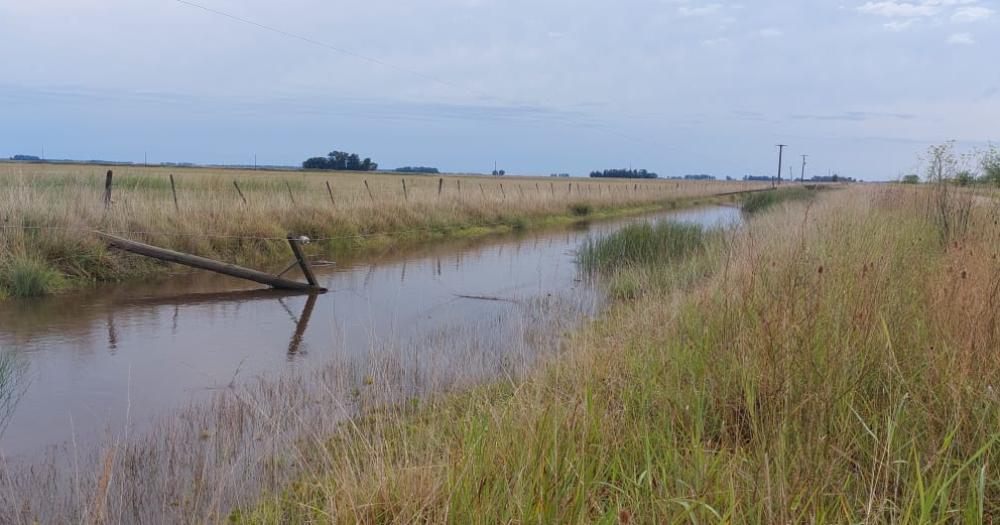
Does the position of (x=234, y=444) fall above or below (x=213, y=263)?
below

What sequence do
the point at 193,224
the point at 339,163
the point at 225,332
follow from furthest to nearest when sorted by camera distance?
the point at 339,163 → the point at 193,224 → the point at 225,332

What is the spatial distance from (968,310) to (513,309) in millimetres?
7272

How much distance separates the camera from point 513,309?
10820 millimetres

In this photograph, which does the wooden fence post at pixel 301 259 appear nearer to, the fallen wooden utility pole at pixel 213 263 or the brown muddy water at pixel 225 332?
the fallen wooden utility pole at pixel 213 263

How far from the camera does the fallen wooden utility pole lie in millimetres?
11742

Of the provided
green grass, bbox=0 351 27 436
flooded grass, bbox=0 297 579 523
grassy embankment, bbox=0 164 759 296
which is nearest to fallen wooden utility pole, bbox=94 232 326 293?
grassy embankment, bbox=0 164 759 296

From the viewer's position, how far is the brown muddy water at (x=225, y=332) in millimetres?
6562

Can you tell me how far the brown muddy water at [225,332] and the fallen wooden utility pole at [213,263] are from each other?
0.26 meters

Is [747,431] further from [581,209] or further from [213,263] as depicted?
[581,209]

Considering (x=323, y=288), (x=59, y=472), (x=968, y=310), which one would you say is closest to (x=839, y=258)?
(x=968, y=310)

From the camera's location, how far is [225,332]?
966 centimetres

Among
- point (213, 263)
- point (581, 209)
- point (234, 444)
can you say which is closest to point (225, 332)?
point (213, 263)

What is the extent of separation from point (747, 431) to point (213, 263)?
32.8 feet

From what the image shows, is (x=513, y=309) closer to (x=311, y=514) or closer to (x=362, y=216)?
(x=311, y=514)
